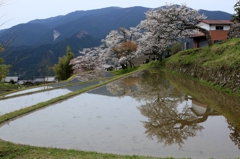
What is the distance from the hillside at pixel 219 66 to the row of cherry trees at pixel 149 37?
3453 mm

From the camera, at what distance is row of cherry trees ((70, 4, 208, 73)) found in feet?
78.1

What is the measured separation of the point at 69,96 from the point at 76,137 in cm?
802

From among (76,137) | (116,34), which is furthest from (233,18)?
(76,137)

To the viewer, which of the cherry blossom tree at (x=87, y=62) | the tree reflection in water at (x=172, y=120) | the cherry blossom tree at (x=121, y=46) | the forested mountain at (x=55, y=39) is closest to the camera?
the tree reflection in water at (x=172, y=120)

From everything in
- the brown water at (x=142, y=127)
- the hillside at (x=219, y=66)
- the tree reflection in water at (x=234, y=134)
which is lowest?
the brown water at (x=142, y=127)

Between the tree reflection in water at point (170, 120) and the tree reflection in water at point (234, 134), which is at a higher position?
the tree reflection in water at point (234, 134)

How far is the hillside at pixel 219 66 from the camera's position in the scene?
44.1 feet

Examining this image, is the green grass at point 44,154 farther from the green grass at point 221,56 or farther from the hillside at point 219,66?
the green grass at point 221,56

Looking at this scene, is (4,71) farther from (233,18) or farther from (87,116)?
(233,18)

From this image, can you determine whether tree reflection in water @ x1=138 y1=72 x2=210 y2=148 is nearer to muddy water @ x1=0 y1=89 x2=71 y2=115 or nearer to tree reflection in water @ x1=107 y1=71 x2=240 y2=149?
tree reflection in water @ x1=107 y1=71 x2=240 y2=149

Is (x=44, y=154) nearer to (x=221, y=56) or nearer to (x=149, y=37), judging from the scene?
(x=221, y=56)

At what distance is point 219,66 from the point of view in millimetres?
15492

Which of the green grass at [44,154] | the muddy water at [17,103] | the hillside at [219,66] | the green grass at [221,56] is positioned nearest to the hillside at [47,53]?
the muddy water at [17,103]

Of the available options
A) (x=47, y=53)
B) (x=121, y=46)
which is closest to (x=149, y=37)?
(x=121, y=46)
